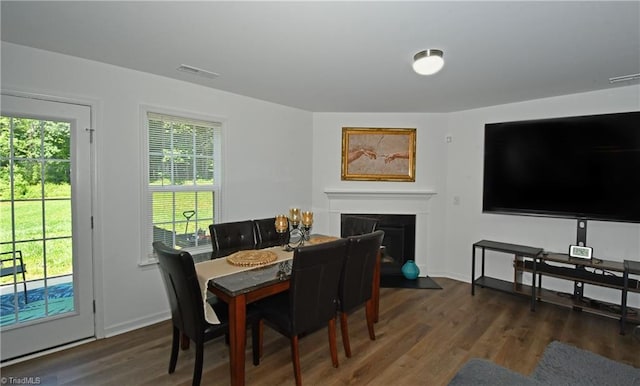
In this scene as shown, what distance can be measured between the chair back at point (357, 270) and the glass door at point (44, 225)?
219 centimetres

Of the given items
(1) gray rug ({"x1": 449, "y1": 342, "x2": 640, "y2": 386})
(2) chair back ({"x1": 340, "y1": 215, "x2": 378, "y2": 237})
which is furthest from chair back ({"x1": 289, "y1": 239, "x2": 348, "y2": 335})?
(2) chair back ({"x1": 340, "y1": 215, "x2": 378, "y2": 237})

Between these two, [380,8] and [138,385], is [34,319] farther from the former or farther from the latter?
[380,8]

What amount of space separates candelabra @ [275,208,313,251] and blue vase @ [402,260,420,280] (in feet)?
6.27

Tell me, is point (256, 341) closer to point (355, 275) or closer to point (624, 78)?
point (355, 275)

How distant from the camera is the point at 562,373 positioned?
1373mm

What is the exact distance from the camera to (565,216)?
3.38m

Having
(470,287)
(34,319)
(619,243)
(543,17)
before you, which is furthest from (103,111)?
(619,243)

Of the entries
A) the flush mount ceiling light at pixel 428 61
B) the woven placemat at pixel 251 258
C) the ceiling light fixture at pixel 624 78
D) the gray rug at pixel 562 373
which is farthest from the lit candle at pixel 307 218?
the ceiling light fixture at pixel 624 78

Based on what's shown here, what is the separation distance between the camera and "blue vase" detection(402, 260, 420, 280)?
14.1 ft

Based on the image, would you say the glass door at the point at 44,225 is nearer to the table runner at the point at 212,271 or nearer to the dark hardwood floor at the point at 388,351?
the dark hardwood floor at the point at 388,351

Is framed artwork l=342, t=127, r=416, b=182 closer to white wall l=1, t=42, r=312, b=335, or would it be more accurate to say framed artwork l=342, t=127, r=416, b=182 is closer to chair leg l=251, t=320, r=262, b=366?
white wall l=1, t=42, r=312, b=335

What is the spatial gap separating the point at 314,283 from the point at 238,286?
49cm

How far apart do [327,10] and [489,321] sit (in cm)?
317
